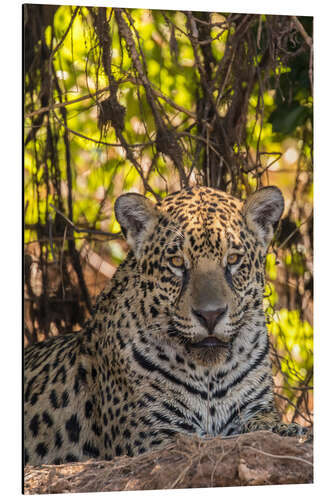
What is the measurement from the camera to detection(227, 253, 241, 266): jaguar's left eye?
4566mm

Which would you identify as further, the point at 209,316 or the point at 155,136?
the point at 155,136

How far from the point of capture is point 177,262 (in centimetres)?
456

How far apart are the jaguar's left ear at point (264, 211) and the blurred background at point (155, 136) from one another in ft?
1.44

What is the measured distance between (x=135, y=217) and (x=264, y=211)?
25.9 inches

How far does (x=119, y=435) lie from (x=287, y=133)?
1929 mm

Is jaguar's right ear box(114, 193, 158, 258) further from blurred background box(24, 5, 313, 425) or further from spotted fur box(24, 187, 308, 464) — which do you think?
blurred background box(24, 5, 313, 425)

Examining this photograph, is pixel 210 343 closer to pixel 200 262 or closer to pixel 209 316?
pixel 209 316

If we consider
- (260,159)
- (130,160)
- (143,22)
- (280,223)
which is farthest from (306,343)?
(143,22)

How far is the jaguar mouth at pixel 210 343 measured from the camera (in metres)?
4.43

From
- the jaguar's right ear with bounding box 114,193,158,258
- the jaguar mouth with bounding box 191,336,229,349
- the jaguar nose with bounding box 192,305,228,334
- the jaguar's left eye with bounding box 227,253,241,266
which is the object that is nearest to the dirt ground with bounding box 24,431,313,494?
the jaguar mouth with bounding box 191,336,229,349

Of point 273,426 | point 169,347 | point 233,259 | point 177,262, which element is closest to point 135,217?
point 177,262

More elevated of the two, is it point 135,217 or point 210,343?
point 135,217

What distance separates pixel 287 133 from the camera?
5348 millimetres

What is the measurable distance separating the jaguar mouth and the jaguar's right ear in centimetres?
55
